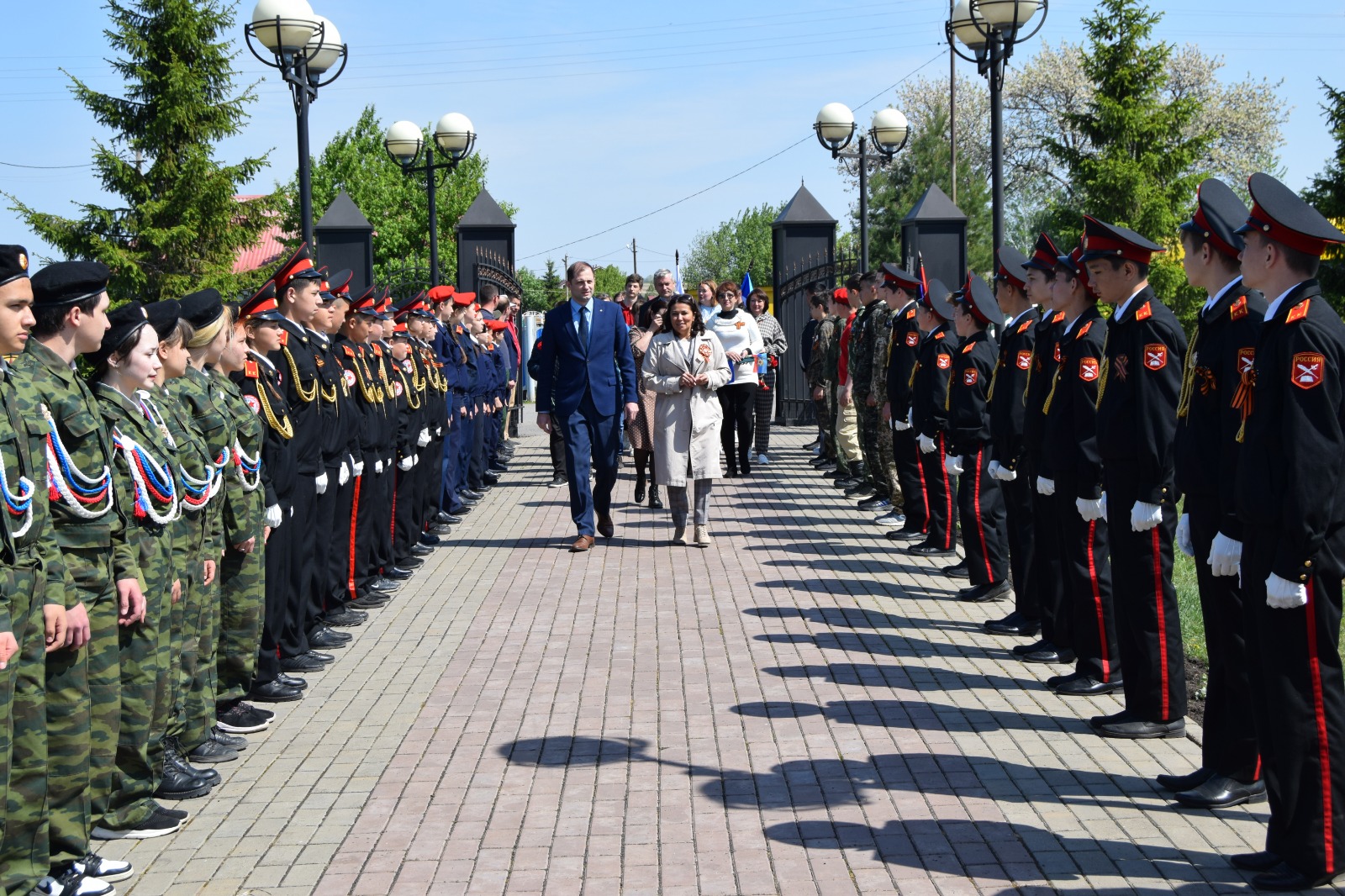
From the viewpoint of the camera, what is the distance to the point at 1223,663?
5.20 m

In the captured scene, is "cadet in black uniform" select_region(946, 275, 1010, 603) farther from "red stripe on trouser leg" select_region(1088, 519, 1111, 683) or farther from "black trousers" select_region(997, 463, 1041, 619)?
"red stripe on trouser leg" select_region(1088, 519, 1111, 683)

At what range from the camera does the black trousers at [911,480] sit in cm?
1163

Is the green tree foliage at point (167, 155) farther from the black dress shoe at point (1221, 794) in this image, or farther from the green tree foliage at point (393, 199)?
the black dress shoe at point (1221, 794)

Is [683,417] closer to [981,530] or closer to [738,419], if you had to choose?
[981,530]

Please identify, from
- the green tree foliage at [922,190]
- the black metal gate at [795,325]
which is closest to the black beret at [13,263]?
the black metal gate at [795,325]

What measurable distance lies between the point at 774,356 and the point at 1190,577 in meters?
9.00

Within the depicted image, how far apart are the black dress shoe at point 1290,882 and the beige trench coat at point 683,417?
753 centimetres

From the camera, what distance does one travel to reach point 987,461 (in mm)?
9336

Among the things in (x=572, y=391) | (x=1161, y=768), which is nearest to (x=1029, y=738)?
(x=1161, y=768)

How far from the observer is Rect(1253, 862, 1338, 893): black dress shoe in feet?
14.4

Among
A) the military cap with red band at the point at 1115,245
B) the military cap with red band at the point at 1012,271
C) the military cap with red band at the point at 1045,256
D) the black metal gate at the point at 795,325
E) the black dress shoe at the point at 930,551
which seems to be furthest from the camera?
the black metal gate at the point at 795,325

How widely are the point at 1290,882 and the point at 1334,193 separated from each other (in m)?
25.1

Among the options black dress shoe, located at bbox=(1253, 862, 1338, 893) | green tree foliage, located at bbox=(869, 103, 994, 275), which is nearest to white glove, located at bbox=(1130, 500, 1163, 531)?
black dress shoe, located at bbox=(1253, 862, 1338, 893)

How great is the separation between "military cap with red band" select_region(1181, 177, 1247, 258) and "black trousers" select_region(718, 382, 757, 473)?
10.8m
